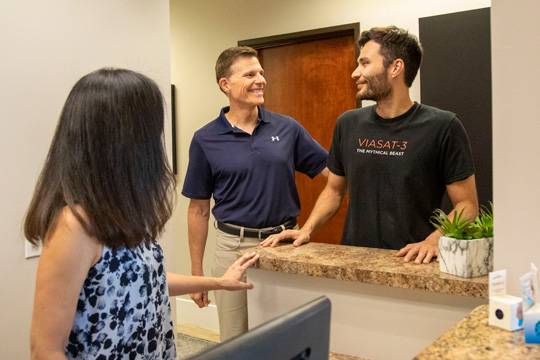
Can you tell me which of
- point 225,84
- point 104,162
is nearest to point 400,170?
point 225,84

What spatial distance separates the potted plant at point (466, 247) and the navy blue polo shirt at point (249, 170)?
1065 millimetres

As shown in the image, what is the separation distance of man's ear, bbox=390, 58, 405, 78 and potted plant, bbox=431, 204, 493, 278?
35.3 inches

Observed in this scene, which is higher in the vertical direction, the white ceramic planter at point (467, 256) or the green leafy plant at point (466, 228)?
the green leafy plant at point (466, 228)

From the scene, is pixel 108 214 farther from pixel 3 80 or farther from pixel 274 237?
pixel 3 80

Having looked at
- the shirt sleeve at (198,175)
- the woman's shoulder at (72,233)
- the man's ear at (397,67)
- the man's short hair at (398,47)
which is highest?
the man's short hair at (398,47)

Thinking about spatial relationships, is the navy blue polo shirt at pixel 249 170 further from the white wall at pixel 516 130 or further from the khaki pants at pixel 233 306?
the white wall at pixel 516 130

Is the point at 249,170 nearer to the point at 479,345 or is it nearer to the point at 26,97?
the point at 26,97

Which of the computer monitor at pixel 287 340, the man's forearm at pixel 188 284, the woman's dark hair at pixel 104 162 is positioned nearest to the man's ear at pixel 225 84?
the man's forearm at pixel 188 284

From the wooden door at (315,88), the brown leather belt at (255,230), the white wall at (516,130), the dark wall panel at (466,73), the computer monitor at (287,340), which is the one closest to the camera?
the computer monitor at (287,340)

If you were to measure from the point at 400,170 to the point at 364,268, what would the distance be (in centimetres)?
65

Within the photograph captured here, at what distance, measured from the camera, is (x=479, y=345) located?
3.12 feet

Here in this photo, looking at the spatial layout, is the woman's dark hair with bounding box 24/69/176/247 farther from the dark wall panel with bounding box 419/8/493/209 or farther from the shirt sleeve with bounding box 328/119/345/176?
the dark wall panel with bounding box 419/8/493/209

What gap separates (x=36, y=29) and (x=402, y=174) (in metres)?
1.35

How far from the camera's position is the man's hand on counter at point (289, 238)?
163cm
